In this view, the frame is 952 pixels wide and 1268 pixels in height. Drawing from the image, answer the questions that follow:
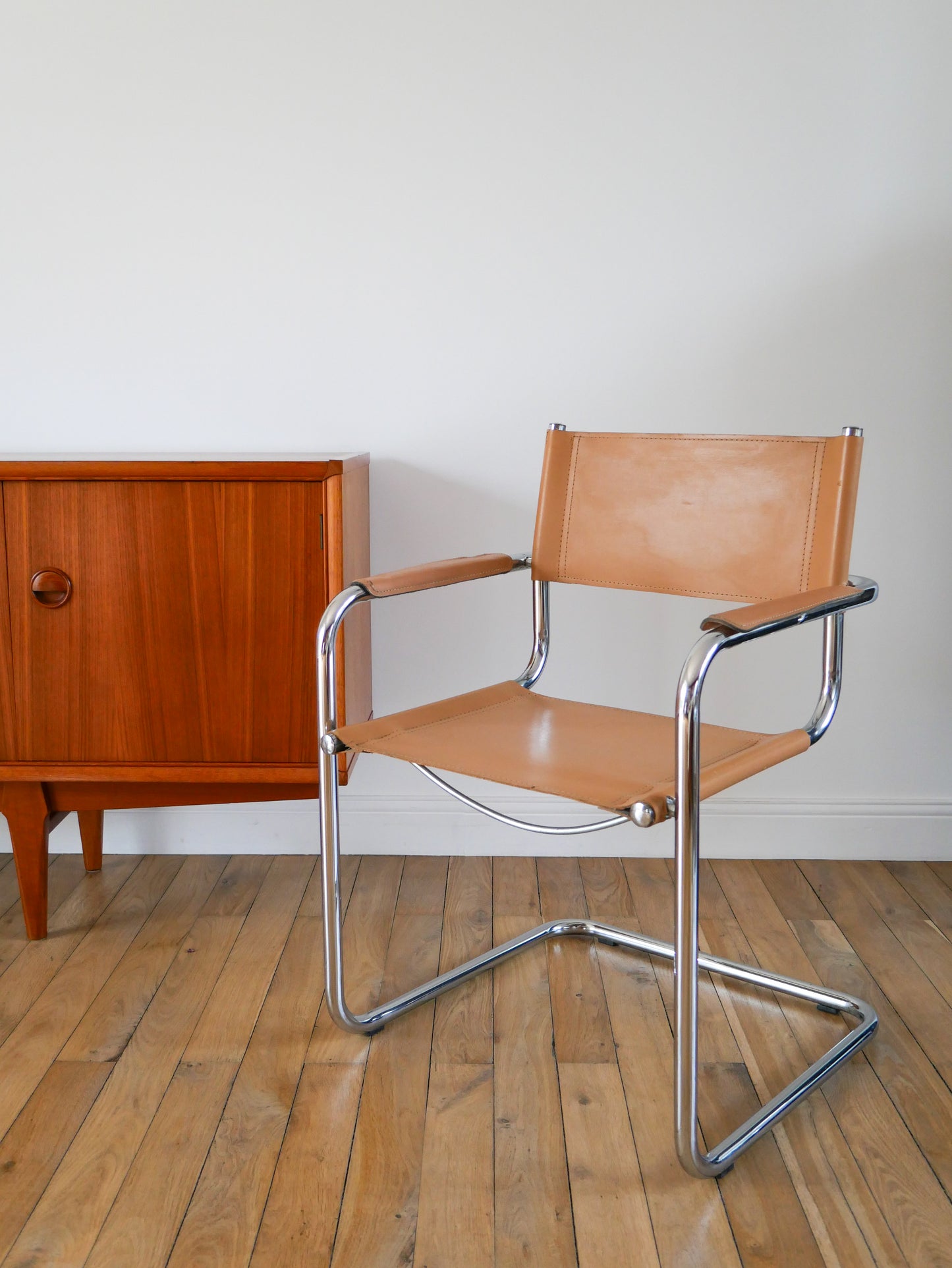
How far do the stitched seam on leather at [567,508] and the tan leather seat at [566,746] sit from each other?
226 mm

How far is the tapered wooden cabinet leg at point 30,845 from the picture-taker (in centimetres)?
185

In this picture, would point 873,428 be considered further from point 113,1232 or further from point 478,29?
point 113,1232

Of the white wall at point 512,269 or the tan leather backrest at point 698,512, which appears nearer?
the tan leather backrest at point 698,512

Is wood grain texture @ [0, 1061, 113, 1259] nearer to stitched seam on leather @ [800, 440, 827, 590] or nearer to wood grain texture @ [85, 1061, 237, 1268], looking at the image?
wood grain texture @ [85, 1061, 237, 1268]

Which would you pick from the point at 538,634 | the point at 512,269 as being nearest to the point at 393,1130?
the point at 538,634

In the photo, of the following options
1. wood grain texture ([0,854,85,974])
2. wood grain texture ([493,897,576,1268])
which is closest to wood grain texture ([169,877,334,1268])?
wood grain texture ([493,897,576,1268])

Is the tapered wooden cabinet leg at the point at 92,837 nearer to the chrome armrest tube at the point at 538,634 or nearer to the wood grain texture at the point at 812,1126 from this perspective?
the chrome armrest tube at the point at 538,634

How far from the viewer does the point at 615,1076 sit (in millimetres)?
1466

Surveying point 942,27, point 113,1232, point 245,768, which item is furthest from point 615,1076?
point 942,27

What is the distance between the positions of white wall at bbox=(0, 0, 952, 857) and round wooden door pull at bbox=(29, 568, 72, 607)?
47 centimetres

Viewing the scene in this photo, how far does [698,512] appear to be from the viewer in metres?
1.61

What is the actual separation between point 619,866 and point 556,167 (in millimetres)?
1342

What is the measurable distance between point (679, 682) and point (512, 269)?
1153 mm

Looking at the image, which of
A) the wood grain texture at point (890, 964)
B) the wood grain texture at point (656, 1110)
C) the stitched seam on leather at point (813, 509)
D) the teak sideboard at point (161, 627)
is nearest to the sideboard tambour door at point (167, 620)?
the teak sideboard at point (161, 627)
